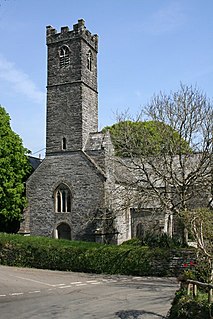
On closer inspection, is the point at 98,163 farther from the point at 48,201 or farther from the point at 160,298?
the point at 160,298

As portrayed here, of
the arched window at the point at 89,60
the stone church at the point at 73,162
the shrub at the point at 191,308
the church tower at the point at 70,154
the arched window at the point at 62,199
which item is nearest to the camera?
the shrub at the point at 191,308

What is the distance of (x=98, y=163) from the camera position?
101 feet

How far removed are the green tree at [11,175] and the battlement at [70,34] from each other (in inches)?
294

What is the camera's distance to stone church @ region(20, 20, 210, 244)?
98.6 feet

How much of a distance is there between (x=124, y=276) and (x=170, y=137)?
27.7 feet

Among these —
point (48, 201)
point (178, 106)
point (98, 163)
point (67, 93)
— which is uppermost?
point (67, 93)

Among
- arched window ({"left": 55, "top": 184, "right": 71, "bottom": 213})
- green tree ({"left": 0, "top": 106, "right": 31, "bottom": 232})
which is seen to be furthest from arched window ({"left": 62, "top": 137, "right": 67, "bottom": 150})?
green tree ({"left": 0, "top": 106, "right": 31, "bottom": 232})

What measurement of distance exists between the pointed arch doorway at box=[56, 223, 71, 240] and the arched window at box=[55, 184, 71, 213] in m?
1.18

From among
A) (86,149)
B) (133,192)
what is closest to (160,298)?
(133,192)

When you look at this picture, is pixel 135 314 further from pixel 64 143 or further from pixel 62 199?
pixel 64 143

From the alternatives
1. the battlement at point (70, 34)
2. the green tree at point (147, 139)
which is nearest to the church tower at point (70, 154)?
the battlement at point (70, 34)

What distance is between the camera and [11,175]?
1250 inches

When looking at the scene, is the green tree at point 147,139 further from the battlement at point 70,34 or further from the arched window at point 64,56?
the battlement at point 70,34

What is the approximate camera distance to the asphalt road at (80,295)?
39.1 feet
